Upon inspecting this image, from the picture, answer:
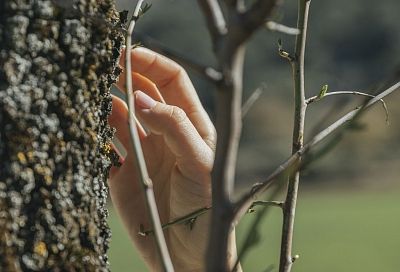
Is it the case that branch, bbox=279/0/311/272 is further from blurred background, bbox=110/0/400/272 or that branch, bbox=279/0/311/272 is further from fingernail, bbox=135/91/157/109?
blurred background, bbox=110/0/400/272

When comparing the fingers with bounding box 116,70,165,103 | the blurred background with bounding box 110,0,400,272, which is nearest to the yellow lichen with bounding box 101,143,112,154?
the fingers with bounding box 116,70,165,103

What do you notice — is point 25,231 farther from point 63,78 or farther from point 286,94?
point 286,94

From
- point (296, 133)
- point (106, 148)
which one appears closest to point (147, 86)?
point (106, 148)

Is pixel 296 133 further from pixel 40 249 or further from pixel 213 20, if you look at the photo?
pixel 213 20

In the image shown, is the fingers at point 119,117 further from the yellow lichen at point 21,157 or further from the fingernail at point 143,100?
the yellow lichen at point 21,157

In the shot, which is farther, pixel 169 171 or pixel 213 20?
pixel 169 171

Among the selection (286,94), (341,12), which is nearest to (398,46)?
(341,12)

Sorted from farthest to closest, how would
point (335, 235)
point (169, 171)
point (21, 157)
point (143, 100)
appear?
point (335, 235)
point (169, 171)
point (143, 100)
point (21, 157)

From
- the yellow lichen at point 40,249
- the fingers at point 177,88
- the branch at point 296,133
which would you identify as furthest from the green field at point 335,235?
the yellow lichen at point 40,249
